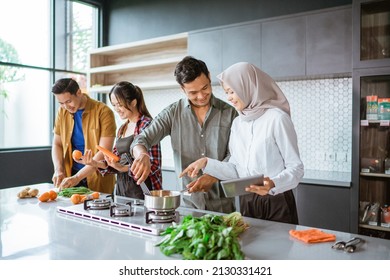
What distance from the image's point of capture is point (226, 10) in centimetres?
426

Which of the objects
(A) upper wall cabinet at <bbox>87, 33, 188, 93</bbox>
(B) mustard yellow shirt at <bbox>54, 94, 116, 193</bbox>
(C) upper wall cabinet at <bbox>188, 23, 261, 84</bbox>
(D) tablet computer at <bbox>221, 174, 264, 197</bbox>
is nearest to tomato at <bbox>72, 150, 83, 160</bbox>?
(B) mustard yellow shirt at <bbox>54, 94, 116, 193</bbox>

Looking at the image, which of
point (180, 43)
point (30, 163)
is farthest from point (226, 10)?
point (30, 163)

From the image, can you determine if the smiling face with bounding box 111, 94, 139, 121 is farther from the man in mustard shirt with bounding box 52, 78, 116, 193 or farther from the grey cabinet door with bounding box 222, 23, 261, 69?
the grey cabinet door with bounding box 222, 23, 261, 69

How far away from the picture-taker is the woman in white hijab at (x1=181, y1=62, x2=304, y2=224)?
1731 mm

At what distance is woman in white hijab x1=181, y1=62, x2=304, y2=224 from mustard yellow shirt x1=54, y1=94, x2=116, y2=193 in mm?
1084

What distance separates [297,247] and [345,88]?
2.61m

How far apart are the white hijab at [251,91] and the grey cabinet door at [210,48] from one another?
1.94 meters

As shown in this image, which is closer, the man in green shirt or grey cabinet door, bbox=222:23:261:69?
the man in green shirt

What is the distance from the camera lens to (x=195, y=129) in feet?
7.05

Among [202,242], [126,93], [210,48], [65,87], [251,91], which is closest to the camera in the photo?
[202,242]

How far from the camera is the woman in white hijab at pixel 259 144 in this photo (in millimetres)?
1731

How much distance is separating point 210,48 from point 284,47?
32.6 inches

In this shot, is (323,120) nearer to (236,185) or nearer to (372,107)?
(372,107)

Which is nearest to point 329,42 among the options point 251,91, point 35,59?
point 251,91
